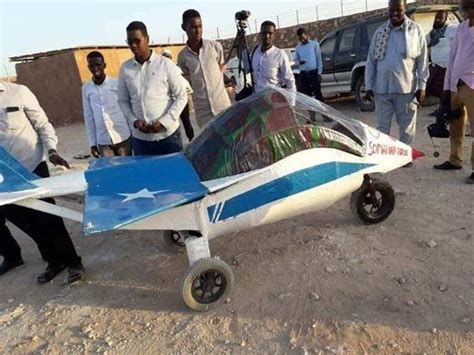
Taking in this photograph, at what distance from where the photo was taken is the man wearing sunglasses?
5.14 metres

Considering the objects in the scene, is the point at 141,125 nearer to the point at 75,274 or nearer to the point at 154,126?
the point at 154,126

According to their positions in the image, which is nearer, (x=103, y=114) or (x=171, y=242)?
(x=171, y=242)

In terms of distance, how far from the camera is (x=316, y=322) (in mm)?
3117

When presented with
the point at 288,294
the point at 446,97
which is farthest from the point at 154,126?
the point at 446,97

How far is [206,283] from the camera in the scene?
348 cm

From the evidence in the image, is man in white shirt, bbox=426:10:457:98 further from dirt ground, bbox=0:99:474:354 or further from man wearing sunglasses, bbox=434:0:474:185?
dirt ground, bbox=0:99:474:354

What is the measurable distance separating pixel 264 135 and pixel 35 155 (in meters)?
2.03

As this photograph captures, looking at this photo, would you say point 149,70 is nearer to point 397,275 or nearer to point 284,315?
point 284,315

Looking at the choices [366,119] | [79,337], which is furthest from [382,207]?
[366,119]

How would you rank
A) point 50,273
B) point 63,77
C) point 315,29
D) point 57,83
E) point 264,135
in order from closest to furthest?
point 264,135, point 50,273, point 63,77, point 57,83, point 315,29

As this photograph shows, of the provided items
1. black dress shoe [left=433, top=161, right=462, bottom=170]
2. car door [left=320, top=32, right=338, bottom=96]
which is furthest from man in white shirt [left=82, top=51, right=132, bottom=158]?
car door [left=320, top=32, right=338, bottom=96]

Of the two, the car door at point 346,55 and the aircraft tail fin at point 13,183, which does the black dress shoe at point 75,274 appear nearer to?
the aircraft tail fin at point 13,183

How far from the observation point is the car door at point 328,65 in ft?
36.7

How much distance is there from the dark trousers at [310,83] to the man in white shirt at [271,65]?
435cm
